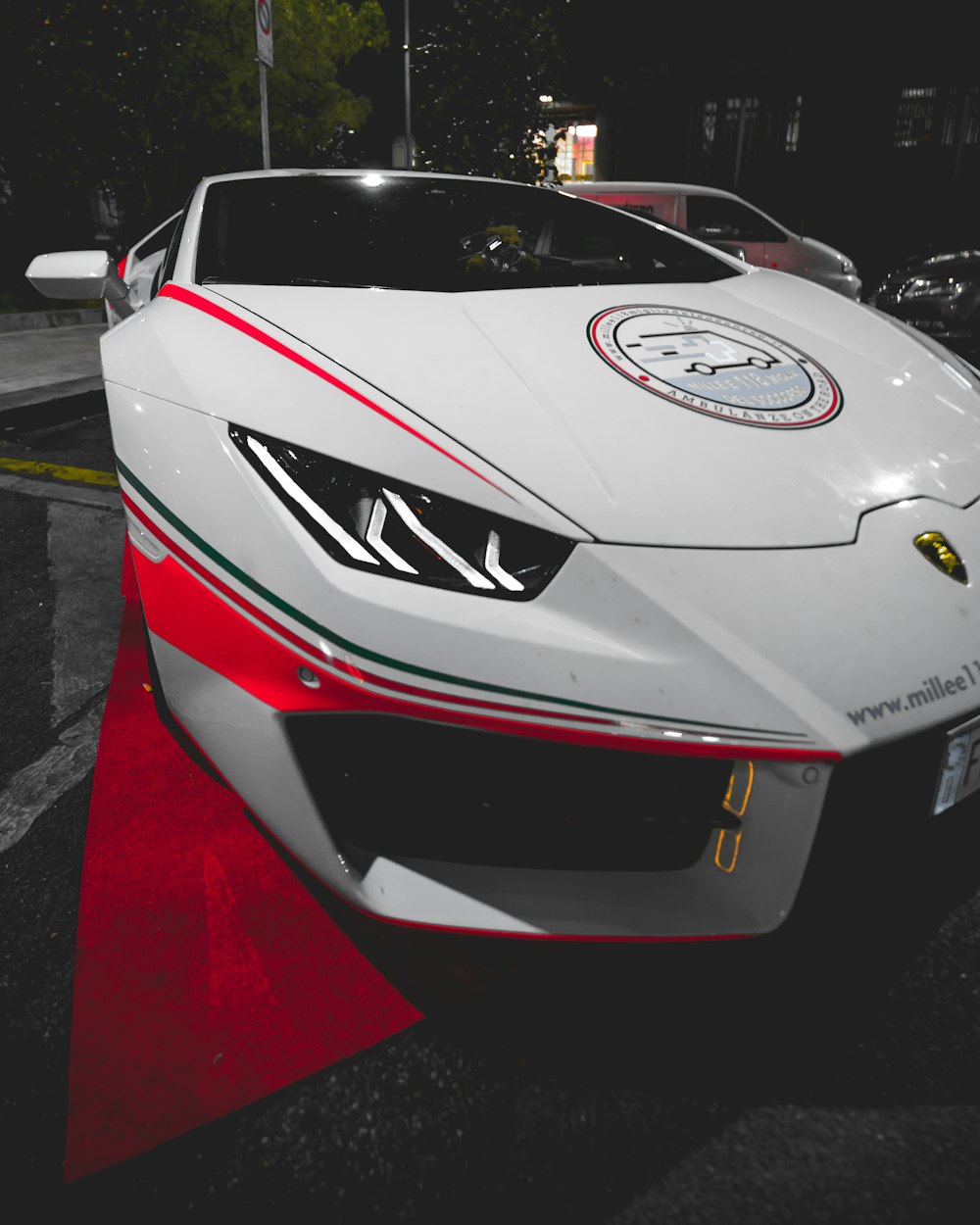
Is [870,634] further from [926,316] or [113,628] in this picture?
[926,316]

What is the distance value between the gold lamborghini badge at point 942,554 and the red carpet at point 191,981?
960 millimetres

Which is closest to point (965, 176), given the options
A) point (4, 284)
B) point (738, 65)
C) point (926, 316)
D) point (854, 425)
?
point (738, 65)

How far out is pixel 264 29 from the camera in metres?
5.87

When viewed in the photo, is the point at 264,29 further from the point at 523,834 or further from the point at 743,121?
the point at 743,121

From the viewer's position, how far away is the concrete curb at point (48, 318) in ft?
30.2

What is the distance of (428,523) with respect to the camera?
1137 mm

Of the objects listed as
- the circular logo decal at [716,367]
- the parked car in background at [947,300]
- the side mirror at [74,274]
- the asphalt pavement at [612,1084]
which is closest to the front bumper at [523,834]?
the asphalt pavement at [612,1084]

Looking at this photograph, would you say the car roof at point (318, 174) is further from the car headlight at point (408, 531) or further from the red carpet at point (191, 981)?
the red carpet at point (191, 981)

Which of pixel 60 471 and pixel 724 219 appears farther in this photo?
pixel 724 219

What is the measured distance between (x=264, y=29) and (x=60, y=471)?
3.83 metres

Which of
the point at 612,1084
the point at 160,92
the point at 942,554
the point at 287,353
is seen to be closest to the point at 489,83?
the point at 160,92

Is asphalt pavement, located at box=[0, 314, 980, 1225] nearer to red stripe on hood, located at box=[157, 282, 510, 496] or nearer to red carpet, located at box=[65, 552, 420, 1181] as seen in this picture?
red carpet, located at box=[65, 552, 420, 1181]

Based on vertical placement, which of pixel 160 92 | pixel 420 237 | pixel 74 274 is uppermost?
pixel 160 92

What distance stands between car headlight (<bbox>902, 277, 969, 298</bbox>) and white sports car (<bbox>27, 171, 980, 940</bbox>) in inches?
257
